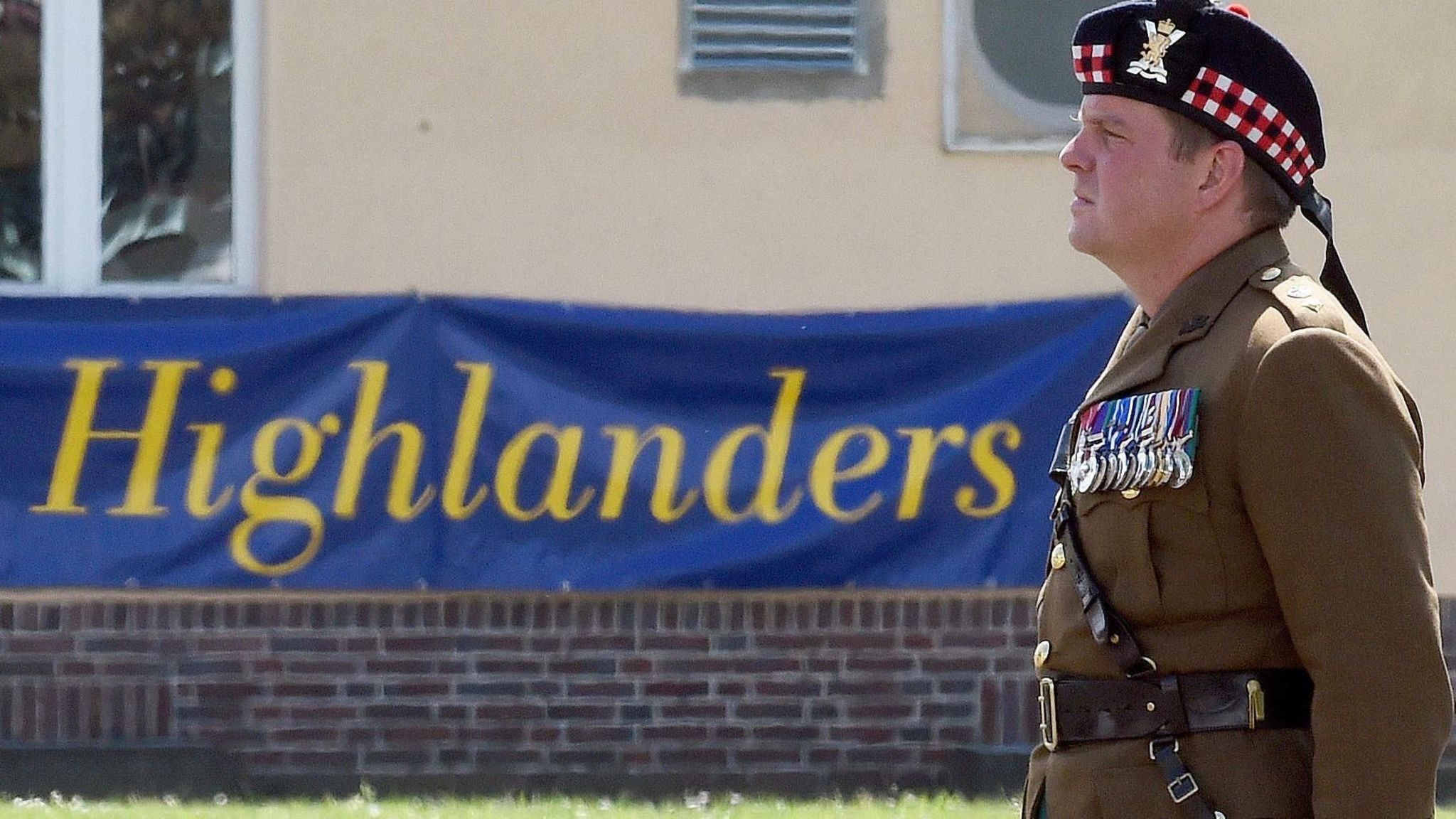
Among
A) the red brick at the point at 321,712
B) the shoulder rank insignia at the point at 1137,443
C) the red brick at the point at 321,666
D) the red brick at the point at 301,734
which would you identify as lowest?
the red brick at the point at 301,734

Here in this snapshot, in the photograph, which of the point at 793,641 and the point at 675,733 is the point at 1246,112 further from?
the point at 675,733

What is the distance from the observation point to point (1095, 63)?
2.89 metres

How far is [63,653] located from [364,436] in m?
1.28

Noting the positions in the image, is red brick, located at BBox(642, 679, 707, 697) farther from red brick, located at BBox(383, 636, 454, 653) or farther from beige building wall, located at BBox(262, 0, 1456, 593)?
beige building wall, located at BBox(262, 0, 1456, 593)

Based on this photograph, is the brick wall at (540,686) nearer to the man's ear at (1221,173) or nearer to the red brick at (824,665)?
the red brick at (824,665)

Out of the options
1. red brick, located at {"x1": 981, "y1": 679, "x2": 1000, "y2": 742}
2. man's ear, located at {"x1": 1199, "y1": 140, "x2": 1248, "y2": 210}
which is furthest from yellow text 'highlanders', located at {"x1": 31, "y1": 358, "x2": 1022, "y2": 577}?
man's ear, located at {"x1": 1199, "y1": 140, "x2": 1248, "y2": 210}

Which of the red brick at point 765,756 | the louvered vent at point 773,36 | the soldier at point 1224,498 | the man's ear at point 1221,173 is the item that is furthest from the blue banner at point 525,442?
the man's ear at point 1221,173

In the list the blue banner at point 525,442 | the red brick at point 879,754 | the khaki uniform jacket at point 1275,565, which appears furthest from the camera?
the red brick at point 879,754

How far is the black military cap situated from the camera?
276 cm

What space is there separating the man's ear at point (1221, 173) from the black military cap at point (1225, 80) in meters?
0.01

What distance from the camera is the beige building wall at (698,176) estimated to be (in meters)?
7.36

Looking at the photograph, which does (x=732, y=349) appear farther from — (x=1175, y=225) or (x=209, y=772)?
(x=1175, y=225)

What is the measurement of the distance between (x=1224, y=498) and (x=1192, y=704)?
0.26 meters

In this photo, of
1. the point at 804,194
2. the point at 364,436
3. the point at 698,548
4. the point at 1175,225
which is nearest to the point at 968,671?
the point at 698,548
